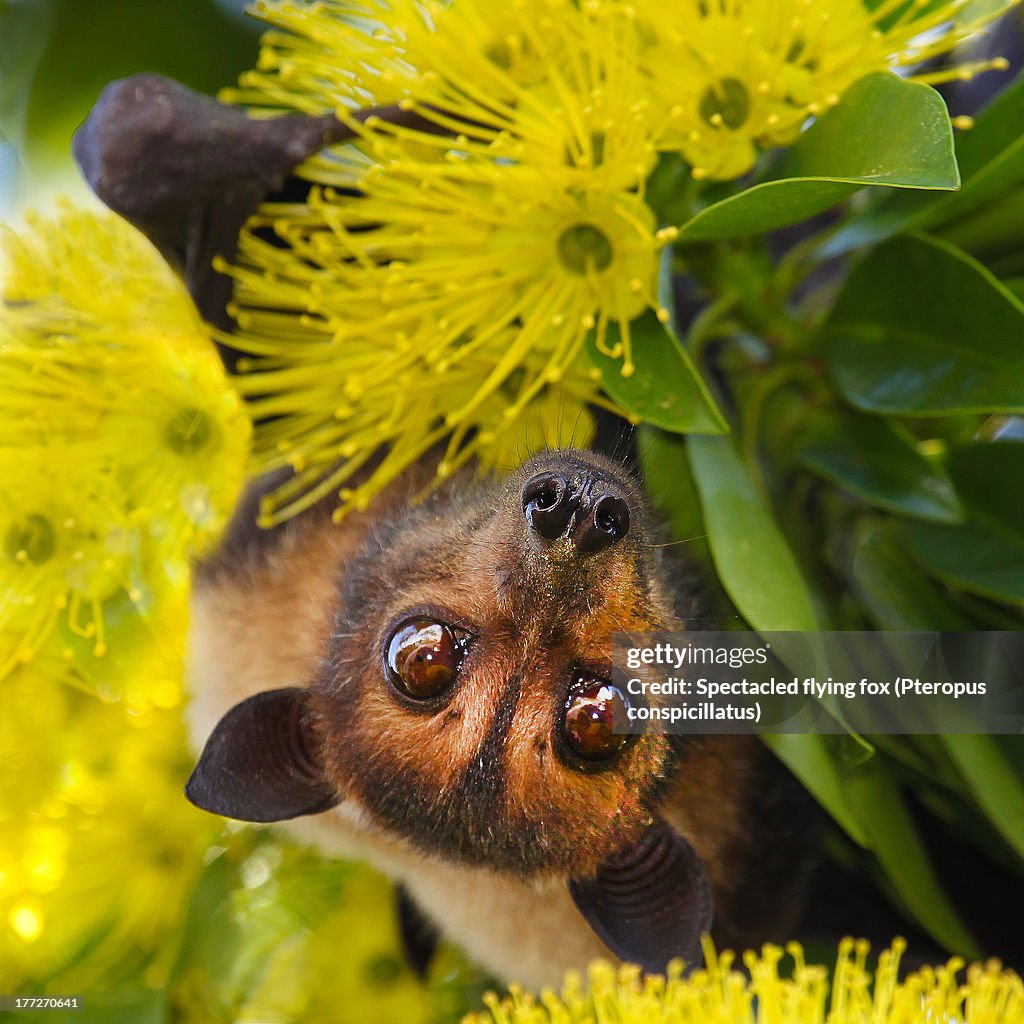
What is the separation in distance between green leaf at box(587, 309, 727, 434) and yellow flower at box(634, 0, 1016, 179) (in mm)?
120

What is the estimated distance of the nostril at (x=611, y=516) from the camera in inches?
26.1

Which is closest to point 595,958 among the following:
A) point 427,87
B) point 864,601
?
point 864,601

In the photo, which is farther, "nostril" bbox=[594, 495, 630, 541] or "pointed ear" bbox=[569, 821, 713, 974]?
"pointed ear" bbox=[569, 821, 713, 974]

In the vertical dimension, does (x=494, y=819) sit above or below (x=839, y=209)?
below

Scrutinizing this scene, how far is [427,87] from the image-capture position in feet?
2.92

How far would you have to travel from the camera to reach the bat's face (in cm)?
70

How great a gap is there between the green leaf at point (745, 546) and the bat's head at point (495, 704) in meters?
0.06

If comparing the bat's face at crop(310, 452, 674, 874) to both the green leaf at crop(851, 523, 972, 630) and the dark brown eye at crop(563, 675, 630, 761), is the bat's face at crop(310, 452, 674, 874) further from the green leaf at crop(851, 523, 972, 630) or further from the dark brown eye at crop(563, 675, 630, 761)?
the green leaf at crop(851, 523, 972, 630)

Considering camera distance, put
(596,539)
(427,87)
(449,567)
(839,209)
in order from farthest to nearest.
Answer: (839,209) → (427,87) → (449,567) → (596,539)

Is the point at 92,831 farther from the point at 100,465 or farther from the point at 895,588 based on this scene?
the point at 895,588

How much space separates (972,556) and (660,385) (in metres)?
0.33

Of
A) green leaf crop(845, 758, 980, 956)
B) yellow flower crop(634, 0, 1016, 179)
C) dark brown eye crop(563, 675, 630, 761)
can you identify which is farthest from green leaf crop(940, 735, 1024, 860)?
yellow flower crop(634, 0, 1016, 179)

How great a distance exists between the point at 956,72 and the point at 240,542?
701 millimetres

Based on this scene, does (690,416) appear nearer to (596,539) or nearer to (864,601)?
(596,539)
